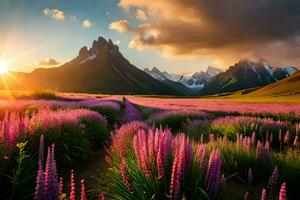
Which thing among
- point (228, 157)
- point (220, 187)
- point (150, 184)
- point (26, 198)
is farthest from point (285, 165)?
point (26, 198)

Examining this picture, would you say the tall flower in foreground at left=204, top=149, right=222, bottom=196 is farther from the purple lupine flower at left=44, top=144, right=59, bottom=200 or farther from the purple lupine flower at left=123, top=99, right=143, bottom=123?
the purple lupine flower at left=123, top=99, right=143, bottom=123

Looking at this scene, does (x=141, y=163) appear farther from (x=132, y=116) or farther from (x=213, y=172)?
(x=132, y=116)

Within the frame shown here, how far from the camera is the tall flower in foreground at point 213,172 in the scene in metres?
4.05

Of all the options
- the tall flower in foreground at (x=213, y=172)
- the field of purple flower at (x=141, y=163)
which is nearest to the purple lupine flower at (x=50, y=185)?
the field of purple flower at (x=141, y=163)

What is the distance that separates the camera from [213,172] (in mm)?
4141

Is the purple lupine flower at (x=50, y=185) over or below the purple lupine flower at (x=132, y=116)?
over

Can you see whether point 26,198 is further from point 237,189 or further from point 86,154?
point 86,154

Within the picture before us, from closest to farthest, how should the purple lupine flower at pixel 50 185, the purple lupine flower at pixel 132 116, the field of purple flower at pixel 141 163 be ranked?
the purple lupine flower at pixel 50 185 < the field of purple flower at pixel 141 163 < the purple lupine flower at pixel 132 116

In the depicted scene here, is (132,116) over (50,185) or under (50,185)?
under

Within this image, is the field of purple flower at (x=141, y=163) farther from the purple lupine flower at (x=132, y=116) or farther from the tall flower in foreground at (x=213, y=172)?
the purple lupine flower at (x=132, y=116)

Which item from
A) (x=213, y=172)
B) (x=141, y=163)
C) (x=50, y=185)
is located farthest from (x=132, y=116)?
(x=50, y=185)

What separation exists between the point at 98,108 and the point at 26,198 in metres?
17.5

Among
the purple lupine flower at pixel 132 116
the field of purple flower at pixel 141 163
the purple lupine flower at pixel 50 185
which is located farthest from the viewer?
the purple lupine flower at pixel 132 116

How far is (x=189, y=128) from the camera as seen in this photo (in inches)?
543
